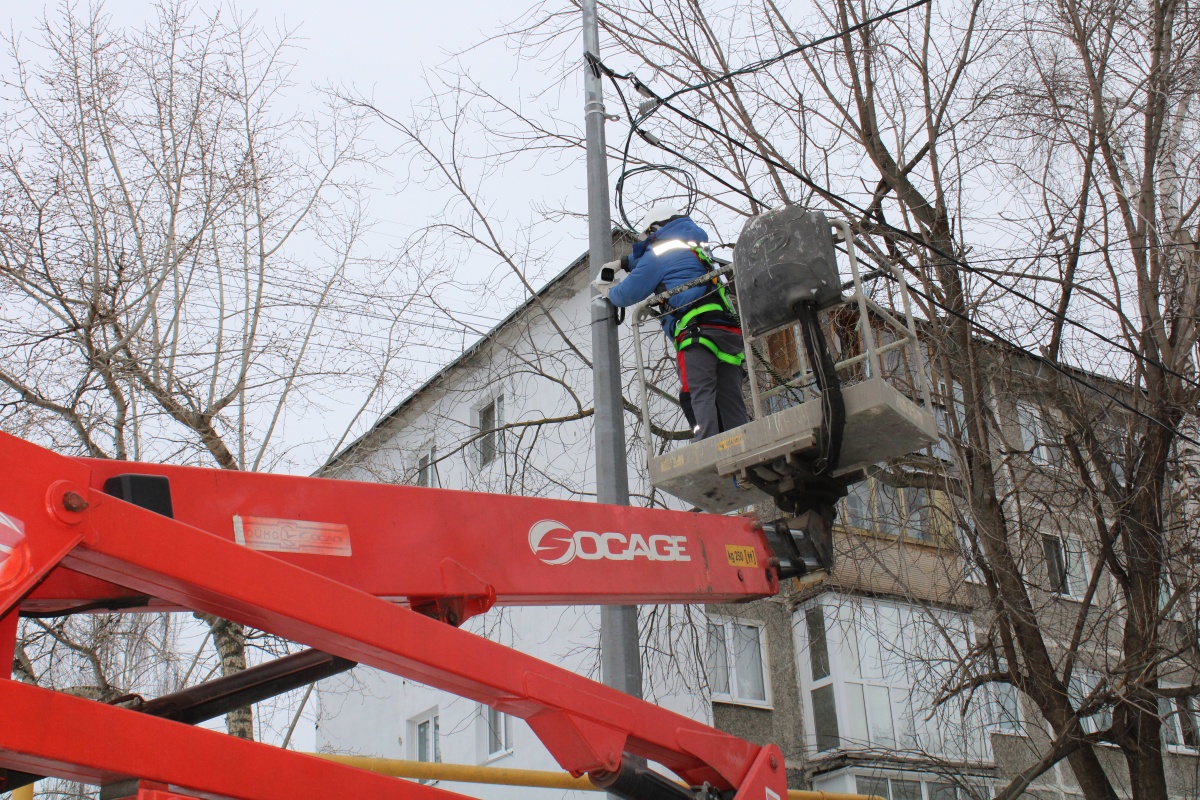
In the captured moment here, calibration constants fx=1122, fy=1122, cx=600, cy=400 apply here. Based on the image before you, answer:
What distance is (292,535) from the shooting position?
373 cm

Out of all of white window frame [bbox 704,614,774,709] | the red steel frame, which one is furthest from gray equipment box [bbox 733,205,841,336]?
white window frame [bbox 704,614,774,709]

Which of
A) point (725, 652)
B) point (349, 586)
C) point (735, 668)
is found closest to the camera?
point (349, 586)

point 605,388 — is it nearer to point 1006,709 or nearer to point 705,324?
point 705,324

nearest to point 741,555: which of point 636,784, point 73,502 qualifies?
point 636,784

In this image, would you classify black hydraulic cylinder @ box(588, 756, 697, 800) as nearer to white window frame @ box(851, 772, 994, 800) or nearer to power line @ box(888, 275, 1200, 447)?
power line @ box(888, 275, 1200, 447)

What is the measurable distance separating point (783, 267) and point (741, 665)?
9.75 metres

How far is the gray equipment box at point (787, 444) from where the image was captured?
532cm

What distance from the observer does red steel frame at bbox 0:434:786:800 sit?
2879mm

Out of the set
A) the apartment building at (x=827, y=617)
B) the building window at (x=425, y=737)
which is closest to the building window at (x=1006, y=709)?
the apartment building at (x=827, y=617)

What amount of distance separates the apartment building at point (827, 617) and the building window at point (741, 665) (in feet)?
0.09

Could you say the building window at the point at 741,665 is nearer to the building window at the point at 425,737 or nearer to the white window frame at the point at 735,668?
the white window frame at the point at 735,668

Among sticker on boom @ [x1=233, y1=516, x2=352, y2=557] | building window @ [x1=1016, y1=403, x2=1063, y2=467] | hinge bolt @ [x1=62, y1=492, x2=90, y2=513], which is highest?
building window @ [x1=1016, y1=403, x2=1063, y2=467]

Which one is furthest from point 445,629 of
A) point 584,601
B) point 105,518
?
point 105,518

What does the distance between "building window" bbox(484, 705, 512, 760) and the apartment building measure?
0.04 meters
